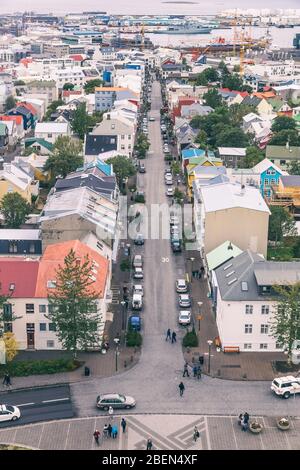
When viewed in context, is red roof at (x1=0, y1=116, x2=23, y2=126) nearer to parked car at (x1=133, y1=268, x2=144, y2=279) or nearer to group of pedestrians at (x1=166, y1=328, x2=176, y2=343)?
parked car at (x1=133, y1=268, x2=144, y2=279)

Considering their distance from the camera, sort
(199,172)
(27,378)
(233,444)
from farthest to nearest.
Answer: (199,172), (27,378), (233,444)

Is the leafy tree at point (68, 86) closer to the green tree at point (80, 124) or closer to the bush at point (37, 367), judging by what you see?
the green tree at point (80, 124)

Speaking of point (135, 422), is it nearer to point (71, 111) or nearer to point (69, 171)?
point (69, 171)

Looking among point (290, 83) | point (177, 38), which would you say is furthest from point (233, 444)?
point (177, 38)

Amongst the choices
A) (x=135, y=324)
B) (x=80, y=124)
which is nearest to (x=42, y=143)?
(x=80, y=124)

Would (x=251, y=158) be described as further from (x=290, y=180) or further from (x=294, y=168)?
(x=290, y=180)

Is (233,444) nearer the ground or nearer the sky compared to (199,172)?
nearer the ground
